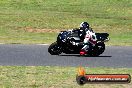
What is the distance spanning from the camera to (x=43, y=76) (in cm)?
1573

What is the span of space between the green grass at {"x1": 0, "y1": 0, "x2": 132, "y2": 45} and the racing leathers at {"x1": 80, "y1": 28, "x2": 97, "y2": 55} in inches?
227

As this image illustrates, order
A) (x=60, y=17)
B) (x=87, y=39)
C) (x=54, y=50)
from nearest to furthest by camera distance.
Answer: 1. (x=87, y=39)
2. (x=54, y=50)
3. (x=60, y=17)

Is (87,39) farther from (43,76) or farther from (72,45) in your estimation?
(43,76)

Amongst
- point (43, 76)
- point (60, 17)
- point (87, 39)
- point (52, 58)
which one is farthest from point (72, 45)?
point (60, 17)

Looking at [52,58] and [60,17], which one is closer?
[52,58]

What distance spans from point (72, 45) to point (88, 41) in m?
0.77

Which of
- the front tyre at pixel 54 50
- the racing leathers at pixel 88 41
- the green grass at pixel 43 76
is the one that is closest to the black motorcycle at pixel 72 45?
the front tyre at pixel 54 50

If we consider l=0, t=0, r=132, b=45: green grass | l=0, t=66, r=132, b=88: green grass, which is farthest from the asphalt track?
l=0, t=0, r=132, b=45: green grass

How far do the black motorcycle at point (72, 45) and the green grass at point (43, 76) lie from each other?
4.53m

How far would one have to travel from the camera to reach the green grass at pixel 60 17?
3232cm

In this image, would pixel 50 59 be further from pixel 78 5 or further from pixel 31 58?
pixel 78 5

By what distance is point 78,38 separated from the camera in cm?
2302

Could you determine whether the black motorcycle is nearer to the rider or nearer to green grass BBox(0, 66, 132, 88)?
the rider

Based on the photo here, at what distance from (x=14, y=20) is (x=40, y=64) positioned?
68.3ft
